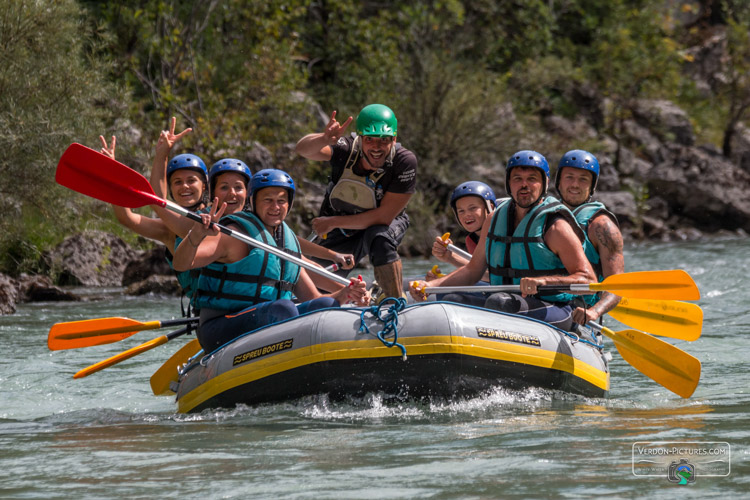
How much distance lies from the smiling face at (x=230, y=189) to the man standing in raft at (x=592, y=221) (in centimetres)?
199

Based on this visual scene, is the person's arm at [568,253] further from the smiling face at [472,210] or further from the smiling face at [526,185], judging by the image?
the smiling face at [472,210]

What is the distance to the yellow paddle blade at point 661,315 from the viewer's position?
227 inches

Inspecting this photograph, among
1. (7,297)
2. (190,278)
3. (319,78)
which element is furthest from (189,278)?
(319,78)

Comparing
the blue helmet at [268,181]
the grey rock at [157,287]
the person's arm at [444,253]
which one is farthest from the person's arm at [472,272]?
the grey rock at [157,287]

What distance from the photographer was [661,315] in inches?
229

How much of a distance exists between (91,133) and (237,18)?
791cm

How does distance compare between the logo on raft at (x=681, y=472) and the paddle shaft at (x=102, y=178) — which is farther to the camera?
the paddle shaft at (x=102, y=178)

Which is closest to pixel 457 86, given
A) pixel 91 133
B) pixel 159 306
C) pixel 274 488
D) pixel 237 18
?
pixel 237 18

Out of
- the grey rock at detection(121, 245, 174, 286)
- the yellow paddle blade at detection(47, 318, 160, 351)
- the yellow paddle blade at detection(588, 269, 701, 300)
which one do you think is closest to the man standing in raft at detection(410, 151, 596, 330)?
the yellow paddle blade at detection(588, 269, 701, 300)

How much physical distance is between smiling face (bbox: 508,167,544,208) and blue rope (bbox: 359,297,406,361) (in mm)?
992

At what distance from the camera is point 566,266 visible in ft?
17.1

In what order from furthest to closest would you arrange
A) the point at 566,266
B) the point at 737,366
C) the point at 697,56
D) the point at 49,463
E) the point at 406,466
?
1. the point at 697,56
2. the point at 737,366
3. the point at 566,266
4. the point at 49,463
5. the point at 406,466

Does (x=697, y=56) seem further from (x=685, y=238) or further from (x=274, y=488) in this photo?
(x=274, y=488)

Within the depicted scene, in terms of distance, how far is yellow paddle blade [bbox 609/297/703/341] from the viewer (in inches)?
227
